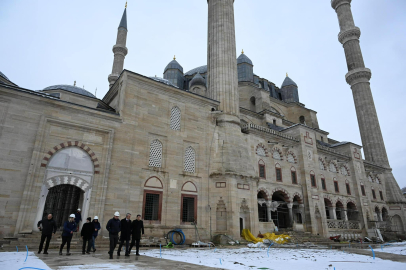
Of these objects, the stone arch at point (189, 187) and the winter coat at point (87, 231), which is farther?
the stone arch at point (189, 187)

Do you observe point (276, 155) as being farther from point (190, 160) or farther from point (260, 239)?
point (190, 160)

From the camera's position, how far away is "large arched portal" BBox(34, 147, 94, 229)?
1096 cm

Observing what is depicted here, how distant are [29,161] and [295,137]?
60.6ft

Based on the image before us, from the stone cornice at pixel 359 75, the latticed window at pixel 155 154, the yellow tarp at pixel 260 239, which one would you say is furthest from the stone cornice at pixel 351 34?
the latticed window at pixel 155 154

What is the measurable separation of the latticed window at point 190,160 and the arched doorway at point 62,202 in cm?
552

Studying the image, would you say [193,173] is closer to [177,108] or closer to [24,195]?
[177,108]

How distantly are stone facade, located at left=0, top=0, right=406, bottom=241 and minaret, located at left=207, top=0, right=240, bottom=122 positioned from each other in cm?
8

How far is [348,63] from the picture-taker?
34000 mm

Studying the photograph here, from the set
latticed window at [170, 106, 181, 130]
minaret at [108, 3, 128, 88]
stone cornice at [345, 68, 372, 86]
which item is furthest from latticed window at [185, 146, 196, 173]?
stone cornice at [345, 68, 372, 86]

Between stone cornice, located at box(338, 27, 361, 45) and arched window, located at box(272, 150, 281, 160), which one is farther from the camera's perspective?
stone cornice, located at box(338, 27, 361, 45)

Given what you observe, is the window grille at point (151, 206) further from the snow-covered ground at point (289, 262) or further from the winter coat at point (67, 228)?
the winter coat at point (67, 228)

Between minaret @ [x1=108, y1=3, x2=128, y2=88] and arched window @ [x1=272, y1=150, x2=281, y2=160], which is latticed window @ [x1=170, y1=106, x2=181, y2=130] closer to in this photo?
arched window @ [x1=272, y1=150, x2=281, y2=160]

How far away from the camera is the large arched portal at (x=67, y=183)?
36.0 ft

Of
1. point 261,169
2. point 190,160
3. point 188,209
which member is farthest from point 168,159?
point 261,169
